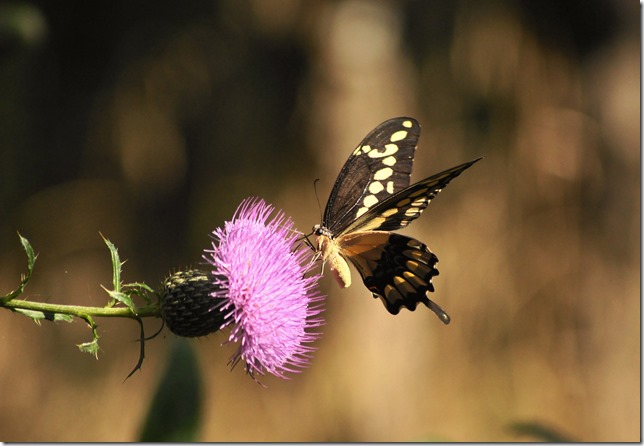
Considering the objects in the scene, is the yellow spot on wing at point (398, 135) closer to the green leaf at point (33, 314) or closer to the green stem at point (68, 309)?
the green stem at point (68, 309)

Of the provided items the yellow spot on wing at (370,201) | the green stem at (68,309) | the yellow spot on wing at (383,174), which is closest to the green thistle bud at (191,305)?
the green stem at (68,309)

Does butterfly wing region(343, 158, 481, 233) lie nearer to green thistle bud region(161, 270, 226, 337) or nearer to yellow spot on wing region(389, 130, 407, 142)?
yellow spot on wing region(389, 130, 407, 142)

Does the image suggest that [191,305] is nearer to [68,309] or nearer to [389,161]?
[68,309]

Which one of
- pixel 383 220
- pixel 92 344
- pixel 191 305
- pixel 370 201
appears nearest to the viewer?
pixel 92 344

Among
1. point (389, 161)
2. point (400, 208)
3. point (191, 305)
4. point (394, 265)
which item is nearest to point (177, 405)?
point (191, 305)

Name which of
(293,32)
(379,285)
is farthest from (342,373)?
(379,285)

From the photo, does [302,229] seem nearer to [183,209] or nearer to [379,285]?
[183,209]
